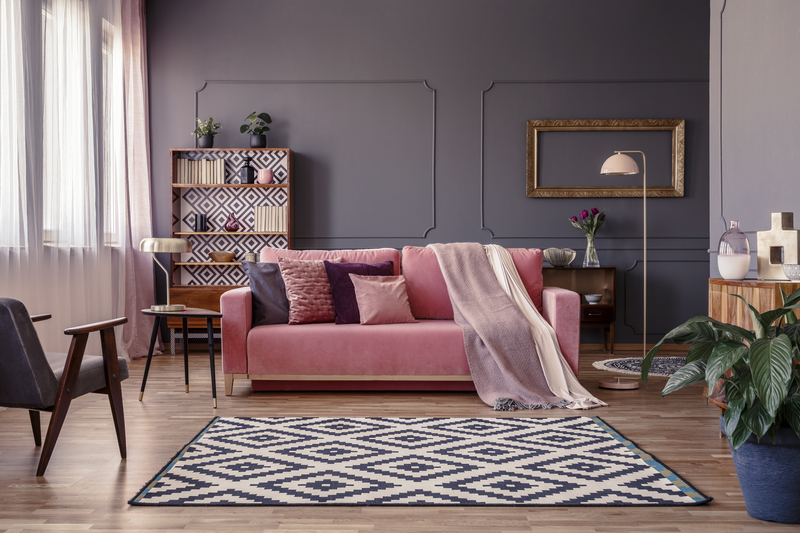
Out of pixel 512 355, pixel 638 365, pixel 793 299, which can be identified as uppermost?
pixel 793 299

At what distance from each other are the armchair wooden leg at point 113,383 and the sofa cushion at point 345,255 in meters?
1.80

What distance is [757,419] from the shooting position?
1788 millimetres

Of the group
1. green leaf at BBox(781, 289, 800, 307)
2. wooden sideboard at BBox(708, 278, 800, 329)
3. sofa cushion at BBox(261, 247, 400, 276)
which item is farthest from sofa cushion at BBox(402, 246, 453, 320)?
green leaf at BBox(781, 289, 800, 307)

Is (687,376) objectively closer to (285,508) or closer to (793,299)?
(793,299)

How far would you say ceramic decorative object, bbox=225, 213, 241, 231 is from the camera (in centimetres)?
562

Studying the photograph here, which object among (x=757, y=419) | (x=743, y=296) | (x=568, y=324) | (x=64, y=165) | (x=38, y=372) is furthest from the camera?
(x=64, y=165)

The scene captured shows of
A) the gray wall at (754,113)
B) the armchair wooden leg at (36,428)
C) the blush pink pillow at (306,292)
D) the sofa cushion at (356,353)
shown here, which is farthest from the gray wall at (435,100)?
the armchair wooden leg at (36,428)

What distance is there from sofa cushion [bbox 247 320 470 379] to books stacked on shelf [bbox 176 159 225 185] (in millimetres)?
2448

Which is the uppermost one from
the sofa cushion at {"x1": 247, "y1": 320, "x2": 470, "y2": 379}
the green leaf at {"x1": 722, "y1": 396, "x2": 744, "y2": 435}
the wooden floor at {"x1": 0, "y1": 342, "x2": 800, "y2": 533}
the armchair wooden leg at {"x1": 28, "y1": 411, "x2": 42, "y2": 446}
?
the green leaf at {"x1": 722, "y1": 396, "x2": 744, "y2": 435}

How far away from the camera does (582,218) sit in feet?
18.5

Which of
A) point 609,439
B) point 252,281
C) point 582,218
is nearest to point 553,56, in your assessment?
point 582,218

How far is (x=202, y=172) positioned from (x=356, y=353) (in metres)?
2.87

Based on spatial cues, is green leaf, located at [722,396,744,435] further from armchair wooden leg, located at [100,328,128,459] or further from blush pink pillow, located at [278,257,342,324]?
blush pink pillow, located at [278,257,342,324]

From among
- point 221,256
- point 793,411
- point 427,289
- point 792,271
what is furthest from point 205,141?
point 793,411
